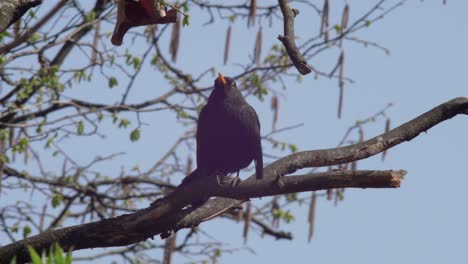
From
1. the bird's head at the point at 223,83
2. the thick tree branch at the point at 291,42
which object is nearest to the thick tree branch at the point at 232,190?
the thick tree branch at the point at 291,42

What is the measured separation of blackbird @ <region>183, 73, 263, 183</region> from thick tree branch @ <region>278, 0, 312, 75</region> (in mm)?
A: 1463

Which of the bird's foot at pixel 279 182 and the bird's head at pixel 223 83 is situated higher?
the bird's head at pixel 223 83

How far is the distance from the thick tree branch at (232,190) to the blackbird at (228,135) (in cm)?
101

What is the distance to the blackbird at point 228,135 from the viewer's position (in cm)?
595

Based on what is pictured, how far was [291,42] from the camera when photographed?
4.23m

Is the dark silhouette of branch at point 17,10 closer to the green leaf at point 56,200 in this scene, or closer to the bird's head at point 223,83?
the bird's head at point 223,83

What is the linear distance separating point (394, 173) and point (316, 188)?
0.37 meters

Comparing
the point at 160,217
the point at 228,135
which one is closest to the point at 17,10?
the point at 160,217

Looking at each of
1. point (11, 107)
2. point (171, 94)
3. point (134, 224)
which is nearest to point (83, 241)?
point (134, 224)

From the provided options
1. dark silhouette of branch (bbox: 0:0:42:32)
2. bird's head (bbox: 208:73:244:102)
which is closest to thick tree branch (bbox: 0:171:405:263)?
dark silhouette of branch (bbox: 0:0:42:32)

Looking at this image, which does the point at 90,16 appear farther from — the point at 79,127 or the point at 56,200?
the point at 56,200

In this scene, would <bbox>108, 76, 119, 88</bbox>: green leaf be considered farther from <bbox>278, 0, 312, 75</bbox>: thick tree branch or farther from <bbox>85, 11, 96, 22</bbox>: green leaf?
<bbox>278, 0, 312, 75</bbox>: thick tree branch

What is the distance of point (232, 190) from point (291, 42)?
31.4 inches

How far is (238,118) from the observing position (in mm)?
6133
